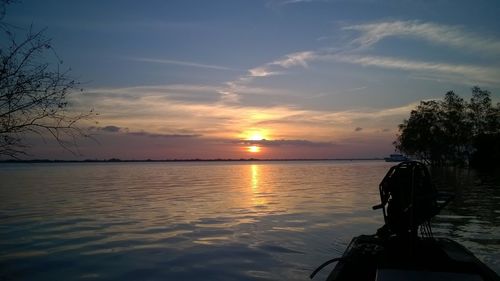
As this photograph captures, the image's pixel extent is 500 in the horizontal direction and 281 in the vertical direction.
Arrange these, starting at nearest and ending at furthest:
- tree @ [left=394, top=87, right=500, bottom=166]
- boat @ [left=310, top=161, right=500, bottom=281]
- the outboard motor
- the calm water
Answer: boat @ [left=310, top=161, right=500, bottom=281] → the outboard motor → the calm water → tree @ [left=394, top=87, right=500, bottom=166]

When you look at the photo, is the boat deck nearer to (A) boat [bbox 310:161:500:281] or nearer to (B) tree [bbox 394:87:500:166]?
(A) boat [bbox 310:161:500:281]

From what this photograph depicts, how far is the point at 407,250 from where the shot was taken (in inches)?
347

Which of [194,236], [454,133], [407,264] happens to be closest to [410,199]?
[407,264]

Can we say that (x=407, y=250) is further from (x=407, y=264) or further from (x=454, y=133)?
(x=454, y=133)

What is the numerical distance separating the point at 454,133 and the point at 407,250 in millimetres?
100169

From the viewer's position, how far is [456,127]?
98000 millimetres

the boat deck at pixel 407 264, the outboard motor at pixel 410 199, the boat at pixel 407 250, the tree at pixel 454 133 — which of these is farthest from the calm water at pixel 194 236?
the tree at pixel 454 133

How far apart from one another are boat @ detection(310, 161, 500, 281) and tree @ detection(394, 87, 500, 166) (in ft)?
257

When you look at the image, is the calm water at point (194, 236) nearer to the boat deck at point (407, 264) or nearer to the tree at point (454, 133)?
the boat deck at point (407, 264)

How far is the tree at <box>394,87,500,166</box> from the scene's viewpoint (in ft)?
272

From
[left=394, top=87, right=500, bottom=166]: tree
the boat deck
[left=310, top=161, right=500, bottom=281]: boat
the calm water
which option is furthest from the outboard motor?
[left=394, top=87, right=500, bottom=166]: tree

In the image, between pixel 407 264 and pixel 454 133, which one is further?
pixel 454 133

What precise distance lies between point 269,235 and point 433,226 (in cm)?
717

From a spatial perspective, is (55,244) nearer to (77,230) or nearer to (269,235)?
(77,230)
